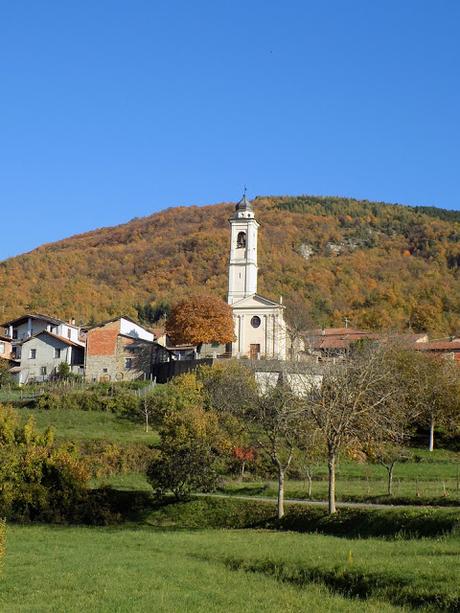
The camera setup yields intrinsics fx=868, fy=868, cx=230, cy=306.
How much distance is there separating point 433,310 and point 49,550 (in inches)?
3715

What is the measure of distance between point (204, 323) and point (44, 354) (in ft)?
45.8

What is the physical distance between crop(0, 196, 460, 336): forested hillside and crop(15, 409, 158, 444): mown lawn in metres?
57.2

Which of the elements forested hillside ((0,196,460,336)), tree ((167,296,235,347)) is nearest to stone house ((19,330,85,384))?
tree ((167,296,235,347))

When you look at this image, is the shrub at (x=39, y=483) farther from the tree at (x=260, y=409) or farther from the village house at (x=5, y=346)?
the village house at (x=5, y=346)

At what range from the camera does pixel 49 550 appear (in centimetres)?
2798

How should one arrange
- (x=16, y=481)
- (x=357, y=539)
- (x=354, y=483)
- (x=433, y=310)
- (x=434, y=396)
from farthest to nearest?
(x=433, y=310), (x=434, y=396), (x=354, y=483), (x=16, y=481), (x=357, y=539)

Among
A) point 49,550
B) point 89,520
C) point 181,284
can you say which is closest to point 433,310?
point 181,284

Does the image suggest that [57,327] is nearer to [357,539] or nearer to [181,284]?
[357,539]

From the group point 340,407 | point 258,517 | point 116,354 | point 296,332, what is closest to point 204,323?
point 116,354

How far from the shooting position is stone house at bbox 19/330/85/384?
239 ft

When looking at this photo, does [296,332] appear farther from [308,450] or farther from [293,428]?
[293,428]

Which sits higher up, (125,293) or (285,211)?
(285,211)

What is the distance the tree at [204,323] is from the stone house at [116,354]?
4147 millimetres

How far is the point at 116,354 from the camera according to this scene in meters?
72.3
